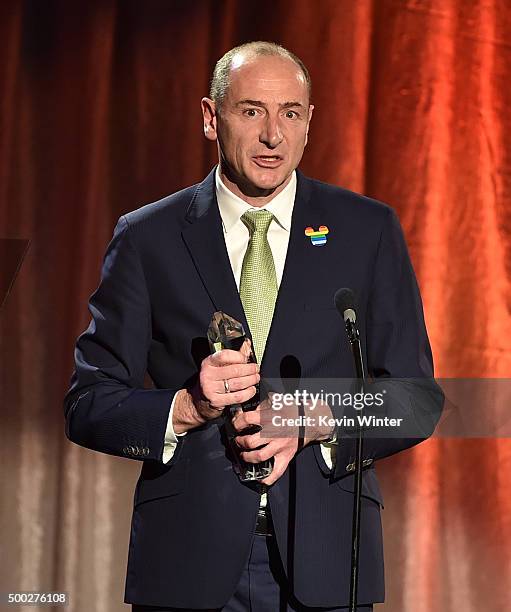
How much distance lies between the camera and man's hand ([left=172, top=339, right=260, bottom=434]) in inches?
50.7

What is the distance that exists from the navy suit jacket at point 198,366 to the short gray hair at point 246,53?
18 centimetres

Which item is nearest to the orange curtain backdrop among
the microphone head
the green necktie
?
the green necktie

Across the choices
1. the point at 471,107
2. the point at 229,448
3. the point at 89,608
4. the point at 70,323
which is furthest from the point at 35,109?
the point at 229,448

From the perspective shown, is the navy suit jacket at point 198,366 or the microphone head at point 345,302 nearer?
the microphone head at point 345,302

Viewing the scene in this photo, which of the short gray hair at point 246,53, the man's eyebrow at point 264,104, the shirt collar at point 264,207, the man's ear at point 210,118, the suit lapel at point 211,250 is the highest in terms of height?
the short gray hair at point 246,53

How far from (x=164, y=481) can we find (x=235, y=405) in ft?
Answer: 0.65

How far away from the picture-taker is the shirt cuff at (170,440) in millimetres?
1445

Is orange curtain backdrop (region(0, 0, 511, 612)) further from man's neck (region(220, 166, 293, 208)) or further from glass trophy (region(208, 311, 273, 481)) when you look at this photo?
glass trophy (region(208, 311, 273, 481))

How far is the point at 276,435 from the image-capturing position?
135 centimetres

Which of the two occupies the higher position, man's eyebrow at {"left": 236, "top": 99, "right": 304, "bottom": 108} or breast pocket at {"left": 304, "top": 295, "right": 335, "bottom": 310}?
man's eyebrow at {"left": 236, "top": 99, "right": 304, "bottom": 108}

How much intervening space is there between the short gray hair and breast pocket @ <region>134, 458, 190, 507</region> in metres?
0.58

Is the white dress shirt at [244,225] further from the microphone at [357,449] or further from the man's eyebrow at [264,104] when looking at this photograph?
the microphone at [357,449]

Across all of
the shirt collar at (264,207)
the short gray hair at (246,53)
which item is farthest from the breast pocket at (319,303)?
the short gray hair at (246,53)

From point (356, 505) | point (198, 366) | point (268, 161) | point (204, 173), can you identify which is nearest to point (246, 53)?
point (268, 161)
